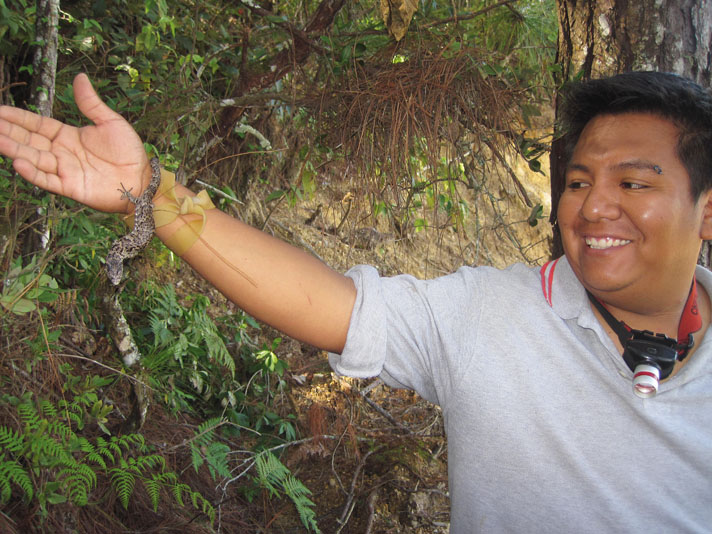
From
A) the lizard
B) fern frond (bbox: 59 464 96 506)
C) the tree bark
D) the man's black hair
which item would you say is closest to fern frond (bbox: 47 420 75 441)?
fern frond (bbox: 59 464 96 506)

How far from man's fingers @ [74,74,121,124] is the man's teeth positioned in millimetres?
1231

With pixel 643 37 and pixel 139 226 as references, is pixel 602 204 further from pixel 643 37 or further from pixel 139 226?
pixel 139 226

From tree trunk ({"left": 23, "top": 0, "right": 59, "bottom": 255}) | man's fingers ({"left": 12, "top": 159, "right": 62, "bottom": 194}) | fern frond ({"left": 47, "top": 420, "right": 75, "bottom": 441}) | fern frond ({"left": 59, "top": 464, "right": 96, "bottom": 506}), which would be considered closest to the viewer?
man's fingers ({"left": 12, "top": 159, "right": 62, "bottom": 194})

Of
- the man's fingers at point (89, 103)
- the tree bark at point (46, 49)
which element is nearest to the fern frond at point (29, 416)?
the man's fingers at point (89, 103)

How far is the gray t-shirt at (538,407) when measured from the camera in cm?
126

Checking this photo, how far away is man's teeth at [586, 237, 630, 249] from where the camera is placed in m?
1.36

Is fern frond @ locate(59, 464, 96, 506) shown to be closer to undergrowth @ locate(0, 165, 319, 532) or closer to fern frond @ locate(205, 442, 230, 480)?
undergrowth @ locate(0, 165, 319, 532)

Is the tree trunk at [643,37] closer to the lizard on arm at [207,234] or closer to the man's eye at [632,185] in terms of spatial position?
the man's eye at [632,185]

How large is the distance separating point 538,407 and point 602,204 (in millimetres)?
543

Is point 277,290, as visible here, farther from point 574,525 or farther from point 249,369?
point 249,369

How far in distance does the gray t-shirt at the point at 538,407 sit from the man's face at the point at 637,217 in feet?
0.40

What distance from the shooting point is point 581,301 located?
56.1 inches

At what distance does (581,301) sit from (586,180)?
33cm

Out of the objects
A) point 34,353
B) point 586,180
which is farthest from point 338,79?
point 34,353
